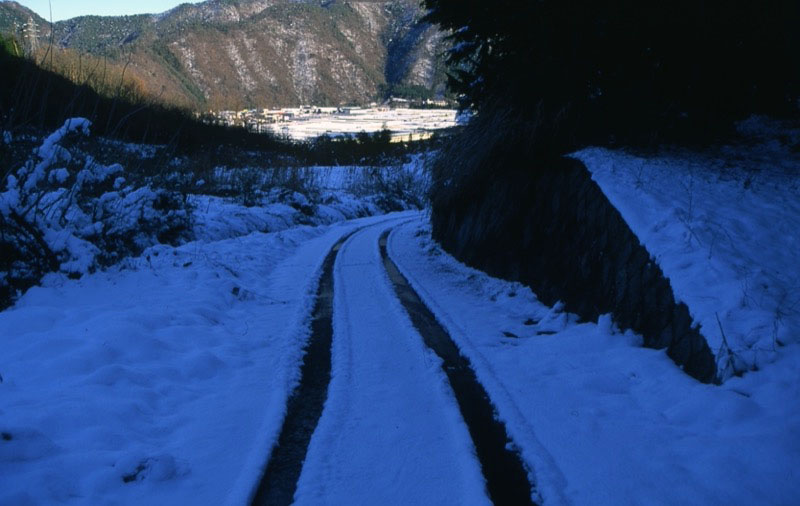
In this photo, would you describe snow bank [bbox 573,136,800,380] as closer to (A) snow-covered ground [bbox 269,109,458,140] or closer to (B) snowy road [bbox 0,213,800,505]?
(B) snowy road [bbox 0,213,800,505]

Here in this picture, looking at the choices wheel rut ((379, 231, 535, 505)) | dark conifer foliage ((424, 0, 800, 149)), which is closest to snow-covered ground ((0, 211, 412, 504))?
wheel rut ((379, 231, 535, 505))

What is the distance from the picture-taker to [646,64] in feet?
26.3

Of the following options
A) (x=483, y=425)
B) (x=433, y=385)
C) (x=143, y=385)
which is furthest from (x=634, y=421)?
(x=143, y=385)

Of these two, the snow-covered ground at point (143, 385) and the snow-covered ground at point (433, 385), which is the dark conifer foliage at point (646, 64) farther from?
the snow-covered ground at point (143, 385)

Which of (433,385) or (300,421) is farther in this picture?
(433,385)

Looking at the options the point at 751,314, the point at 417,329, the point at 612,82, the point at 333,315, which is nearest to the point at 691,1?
the point at 612,82

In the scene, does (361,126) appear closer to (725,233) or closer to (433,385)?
(725,233)

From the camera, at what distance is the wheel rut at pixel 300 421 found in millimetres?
2920

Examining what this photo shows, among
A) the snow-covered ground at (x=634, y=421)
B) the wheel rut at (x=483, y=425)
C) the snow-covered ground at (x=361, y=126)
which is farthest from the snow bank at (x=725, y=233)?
the snow-covered ground at (x=361, y=126)

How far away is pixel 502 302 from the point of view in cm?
730

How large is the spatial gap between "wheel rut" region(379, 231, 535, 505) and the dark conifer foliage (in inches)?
170

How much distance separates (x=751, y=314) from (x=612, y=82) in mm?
5310

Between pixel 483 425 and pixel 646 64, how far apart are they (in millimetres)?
6837

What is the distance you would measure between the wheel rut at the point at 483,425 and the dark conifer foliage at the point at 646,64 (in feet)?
14.1
